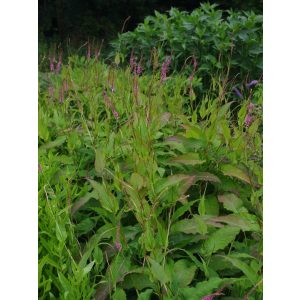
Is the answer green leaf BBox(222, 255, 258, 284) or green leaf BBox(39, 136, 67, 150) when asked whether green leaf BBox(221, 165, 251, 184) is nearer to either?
green leaf BBox(222, 255, 258, 284)

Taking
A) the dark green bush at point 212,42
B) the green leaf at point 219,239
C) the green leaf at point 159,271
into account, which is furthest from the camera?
the dark green bush at point 212,42

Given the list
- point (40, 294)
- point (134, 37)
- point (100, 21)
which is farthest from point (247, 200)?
point (100, 21)

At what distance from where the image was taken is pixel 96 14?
42.2ft

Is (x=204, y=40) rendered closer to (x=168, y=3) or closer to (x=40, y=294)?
(x=40, y=294)

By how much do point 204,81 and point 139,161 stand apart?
3533 millimetres

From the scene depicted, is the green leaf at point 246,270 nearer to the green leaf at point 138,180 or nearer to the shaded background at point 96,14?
the green leaf at point 138,180

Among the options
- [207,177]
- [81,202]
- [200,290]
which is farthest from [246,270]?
[81,202]

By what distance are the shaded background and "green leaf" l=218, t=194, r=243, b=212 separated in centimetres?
1050

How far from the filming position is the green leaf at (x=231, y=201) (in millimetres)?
1905

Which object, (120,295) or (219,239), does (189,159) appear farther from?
(120,295)

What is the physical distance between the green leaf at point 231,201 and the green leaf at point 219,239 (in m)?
0.18

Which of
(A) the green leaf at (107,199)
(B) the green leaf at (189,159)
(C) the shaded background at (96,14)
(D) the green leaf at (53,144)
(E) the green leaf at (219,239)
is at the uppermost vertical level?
(C) the shaded background at (96,14)

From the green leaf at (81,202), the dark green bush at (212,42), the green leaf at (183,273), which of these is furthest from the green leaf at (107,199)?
the dark green bush at (212,42)

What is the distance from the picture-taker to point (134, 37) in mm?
5785
